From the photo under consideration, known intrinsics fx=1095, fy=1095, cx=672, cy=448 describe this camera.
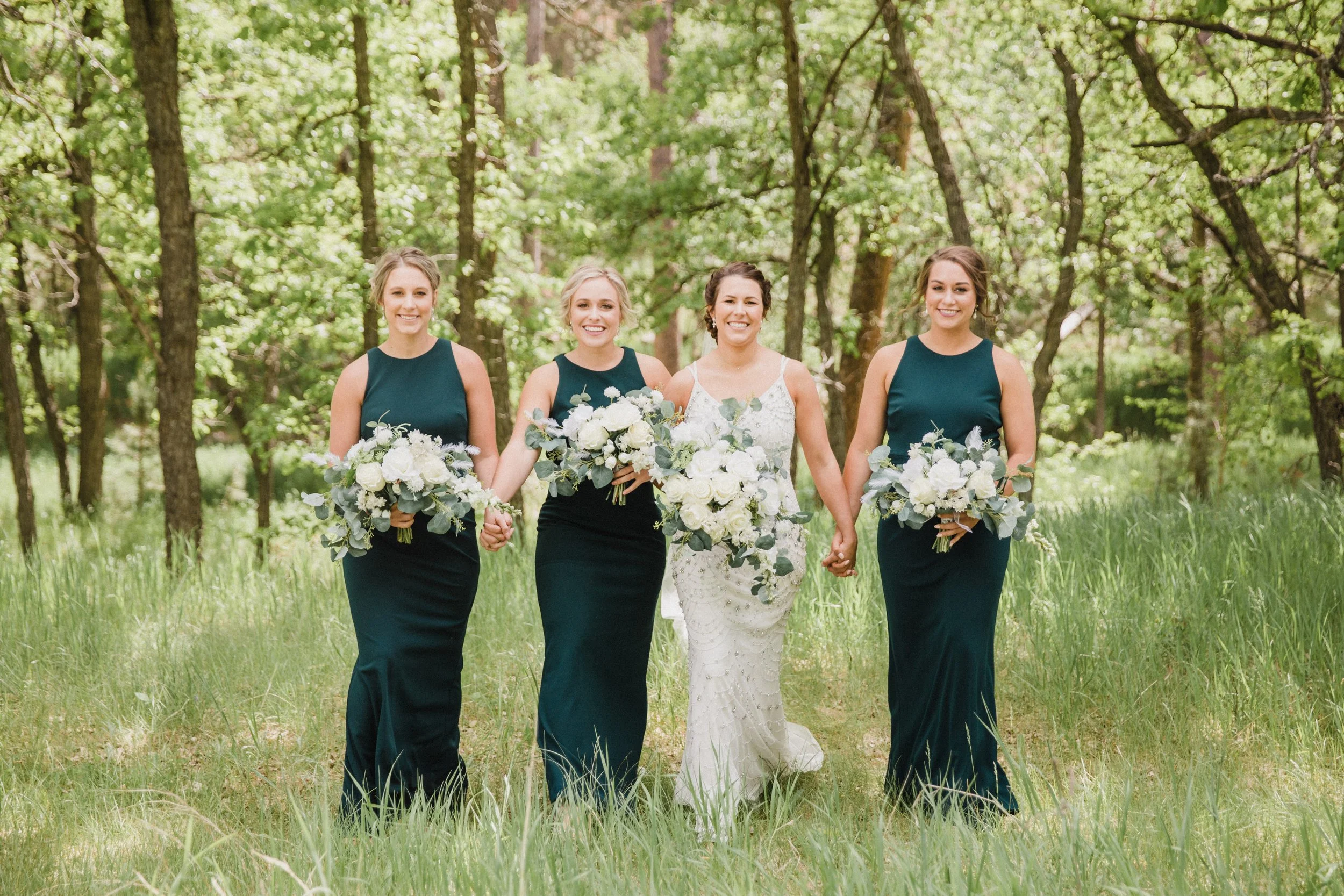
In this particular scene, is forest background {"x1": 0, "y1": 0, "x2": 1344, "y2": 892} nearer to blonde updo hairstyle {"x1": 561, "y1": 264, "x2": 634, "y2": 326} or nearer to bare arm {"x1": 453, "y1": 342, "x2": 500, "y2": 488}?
blonde updo hairstyle {"x1": 561, "y1": 264, "x2": 634, "y2": 326}

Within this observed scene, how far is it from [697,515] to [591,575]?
728 millimetres

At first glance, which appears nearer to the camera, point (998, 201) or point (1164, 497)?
point (1164, 497)

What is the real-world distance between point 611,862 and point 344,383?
224 centimetres

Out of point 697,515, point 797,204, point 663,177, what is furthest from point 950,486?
point 663,177

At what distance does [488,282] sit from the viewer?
11922 mm

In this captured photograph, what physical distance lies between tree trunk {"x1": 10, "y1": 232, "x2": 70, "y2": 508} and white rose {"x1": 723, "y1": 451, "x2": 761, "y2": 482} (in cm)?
1084

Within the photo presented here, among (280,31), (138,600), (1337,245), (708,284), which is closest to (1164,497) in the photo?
(1337,245)

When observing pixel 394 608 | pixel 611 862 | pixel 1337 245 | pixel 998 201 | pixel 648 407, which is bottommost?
pixel 611 862

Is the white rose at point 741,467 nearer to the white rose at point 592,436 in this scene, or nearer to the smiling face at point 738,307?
the white rose at point 592,436

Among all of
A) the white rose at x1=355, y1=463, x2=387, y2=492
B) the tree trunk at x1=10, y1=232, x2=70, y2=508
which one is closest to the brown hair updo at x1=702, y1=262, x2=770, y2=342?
the white rose at x1=355, y1=463, x2=387, y2=492

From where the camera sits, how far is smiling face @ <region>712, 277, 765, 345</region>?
446cm

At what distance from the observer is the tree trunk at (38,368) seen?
13312mm

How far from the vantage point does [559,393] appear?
456cm

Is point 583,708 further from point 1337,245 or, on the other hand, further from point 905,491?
point 1337,245
